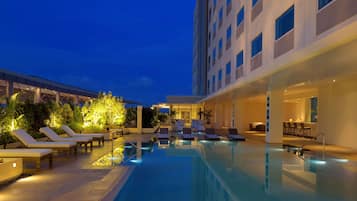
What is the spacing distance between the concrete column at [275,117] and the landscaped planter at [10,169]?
42.6ft

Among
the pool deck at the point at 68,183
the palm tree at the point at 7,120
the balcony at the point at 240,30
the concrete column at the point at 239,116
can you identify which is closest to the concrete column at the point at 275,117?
the balcony at the point at 240,30

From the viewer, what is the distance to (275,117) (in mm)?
17984

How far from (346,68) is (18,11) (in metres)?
94.8

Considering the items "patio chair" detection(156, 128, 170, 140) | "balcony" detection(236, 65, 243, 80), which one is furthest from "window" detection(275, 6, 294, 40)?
"patio chair" detection(156, 128, 170, 140)

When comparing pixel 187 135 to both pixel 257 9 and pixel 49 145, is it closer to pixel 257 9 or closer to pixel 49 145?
pixel 257 9

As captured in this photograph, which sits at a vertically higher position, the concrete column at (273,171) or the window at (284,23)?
the window at (284,23)

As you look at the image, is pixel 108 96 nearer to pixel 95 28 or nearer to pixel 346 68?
pixel 346 68

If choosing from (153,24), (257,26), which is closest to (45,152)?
(257,26)

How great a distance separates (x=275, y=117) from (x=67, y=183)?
12886 millimetres

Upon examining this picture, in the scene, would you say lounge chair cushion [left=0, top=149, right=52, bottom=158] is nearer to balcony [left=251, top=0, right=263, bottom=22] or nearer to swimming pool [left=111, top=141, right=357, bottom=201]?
swimming pool [left=111, top=141, right=357, bottom=201]

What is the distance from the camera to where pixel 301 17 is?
35.2 feet

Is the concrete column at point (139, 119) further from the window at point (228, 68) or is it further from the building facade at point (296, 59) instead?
the window at point (228, 68)

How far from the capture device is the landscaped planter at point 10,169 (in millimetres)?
7445

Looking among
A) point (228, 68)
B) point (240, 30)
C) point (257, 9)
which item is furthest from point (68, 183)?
point (228, 68)
